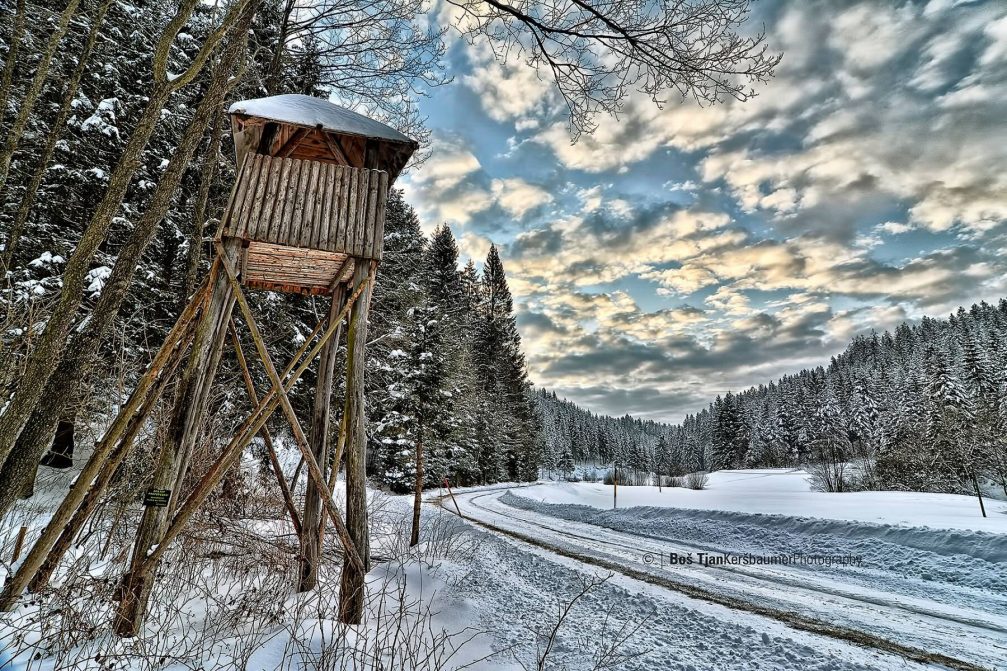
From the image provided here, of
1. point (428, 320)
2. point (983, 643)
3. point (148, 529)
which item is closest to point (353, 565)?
point (148, 529)

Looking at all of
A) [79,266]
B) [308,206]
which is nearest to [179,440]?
[79,266]

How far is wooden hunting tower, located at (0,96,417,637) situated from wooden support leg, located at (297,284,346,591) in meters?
0.02

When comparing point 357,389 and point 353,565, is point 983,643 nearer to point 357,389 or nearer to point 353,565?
point 353,565

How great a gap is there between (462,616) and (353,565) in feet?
5.07

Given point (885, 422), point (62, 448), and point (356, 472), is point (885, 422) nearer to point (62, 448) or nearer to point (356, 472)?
point (356, 472)

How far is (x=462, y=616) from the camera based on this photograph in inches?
214

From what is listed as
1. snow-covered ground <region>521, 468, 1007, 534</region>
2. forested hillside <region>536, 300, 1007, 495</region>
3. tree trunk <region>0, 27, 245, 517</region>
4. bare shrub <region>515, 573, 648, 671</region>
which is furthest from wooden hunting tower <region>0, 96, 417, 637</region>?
forested hillside <region>536, 300, 1007, 495</region>

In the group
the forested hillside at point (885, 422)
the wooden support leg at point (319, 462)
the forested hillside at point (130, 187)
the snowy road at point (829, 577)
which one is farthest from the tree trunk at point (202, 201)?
the forested hillside at point (885, 422)

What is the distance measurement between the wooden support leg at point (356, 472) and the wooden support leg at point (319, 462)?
0.40m

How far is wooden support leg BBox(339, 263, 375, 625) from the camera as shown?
4.77 meters

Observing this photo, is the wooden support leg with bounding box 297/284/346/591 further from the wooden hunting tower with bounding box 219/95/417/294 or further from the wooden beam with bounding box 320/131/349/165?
the wooden beam with bounding box 320/131/349/165

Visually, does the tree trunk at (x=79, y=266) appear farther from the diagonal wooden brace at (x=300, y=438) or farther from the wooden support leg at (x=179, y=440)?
the diagonal wooden brace at (x=300, y=438)

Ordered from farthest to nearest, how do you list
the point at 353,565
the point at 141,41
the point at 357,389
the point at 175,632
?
1. the point at 141,41
2. the point at 357,389
3. the point at 353,565
4. the point at 175,632

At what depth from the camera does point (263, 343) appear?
5.43 metres
